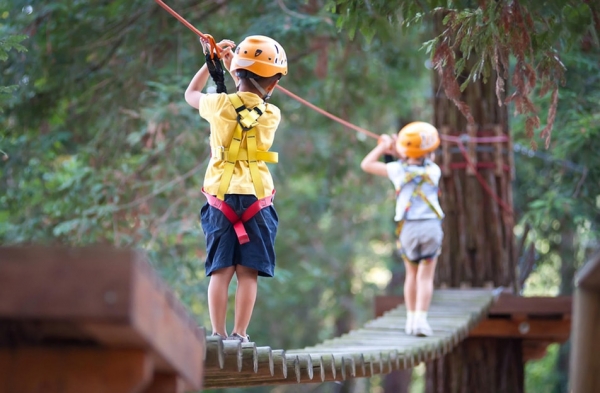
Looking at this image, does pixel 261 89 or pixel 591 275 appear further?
pixel 261 89

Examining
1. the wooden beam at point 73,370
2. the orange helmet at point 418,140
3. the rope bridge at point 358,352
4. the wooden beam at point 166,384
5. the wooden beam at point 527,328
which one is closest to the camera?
the wooden beam at point 73,370

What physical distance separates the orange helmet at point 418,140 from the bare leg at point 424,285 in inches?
28.8

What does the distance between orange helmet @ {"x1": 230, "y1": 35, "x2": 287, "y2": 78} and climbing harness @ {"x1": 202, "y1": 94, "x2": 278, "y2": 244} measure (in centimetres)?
16

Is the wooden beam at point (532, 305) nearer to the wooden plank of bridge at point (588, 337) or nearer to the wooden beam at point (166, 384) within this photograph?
the wooden plank of bridge at point (588, 337)

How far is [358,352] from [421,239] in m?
1.49

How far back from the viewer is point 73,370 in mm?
2156

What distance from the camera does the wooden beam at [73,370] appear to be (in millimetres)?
2094

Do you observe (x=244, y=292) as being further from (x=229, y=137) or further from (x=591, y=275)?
Answer: (x=591, y=275)

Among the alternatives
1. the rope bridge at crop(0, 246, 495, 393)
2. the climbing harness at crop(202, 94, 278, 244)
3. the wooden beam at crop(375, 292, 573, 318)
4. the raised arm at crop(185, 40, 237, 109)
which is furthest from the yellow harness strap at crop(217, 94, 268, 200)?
the wooden beam at crop(375, 292, 573, 318)

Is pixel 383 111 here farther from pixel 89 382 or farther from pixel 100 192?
pixel 89 382

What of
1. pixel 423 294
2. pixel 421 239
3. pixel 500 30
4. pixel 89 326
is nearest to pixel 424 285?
pixel 423 294

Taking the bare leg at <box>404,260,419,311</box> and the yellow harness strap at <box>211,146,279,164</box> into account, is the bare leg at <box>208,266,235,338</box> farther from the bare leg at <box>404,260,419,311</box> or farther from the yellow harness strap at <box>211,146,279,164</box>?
the bare leg at <box>404,260,419,311</box>

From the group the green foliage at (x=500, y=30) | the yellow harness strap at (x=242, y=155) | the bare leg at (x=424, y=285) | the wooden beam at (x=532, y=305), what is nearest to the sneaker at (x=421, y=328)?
the bare leg at (x=424, y=285)

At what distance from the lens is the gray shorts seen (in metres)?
5.57
